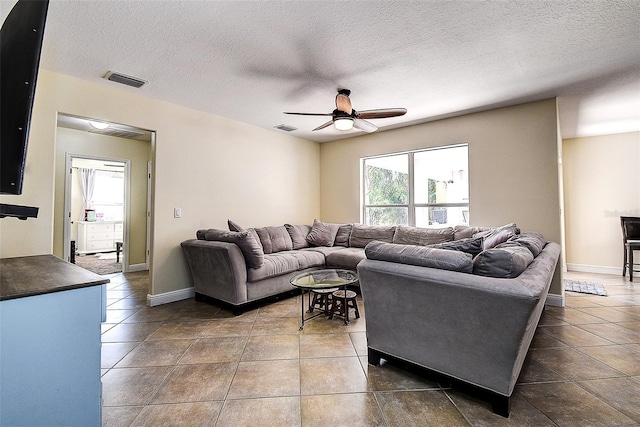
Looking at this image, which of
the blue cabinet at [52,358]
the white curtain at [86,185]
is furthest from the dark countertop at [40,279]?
the white curtain at [86,185]

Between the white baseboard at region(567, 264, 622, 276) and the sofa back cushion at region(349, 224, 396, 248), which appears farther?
the white baseboard at region(567, 264, 622, 276)

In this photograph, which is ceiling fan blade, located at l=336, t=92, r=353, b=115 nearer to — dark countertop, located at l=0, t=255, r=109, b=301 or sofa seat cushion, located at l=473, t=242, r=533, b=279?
sofa seat cushion, located at l=473, t=242, r=533, b=279

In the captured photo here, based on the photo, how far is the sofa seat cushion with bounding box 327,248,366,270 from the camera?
4012mm

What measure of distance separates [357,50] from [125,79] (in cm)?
241

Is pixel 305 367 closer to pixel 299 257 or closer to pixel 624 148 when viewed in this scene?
pixel 299 257

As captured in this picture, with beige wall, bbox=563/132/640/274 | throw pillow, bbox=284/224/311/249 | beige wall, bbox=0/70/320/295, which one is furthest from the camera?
beige wall, bbox=563/132/640/274

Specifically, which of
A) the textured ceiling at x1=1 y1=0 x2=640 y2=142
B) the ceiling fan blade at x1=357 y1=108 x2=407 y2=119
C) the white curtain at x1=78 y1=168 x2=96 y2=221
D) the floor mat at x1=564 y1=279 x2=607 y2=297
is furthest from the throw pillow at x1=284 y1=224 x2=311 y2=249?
the white curtain at x1=78 y1=168 x2=96 y2=221

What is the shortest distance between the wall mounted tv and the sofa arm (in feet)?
7.01

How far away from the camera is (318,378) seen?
1.95 m

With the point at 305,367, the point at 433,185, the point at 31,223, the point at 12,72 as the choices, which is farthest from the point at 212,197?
the point at 433,185

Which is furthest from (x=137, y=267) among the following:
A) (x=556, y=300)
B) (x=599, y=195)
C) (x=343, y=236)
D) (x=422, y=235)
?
(x=599, y=195)

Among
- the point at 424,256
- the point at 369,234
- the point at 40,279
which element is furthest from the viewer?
the point at 369,234

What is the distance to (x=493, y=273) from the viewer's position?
1599mm

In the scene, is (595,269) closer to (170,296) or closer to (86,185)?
(170,296)
